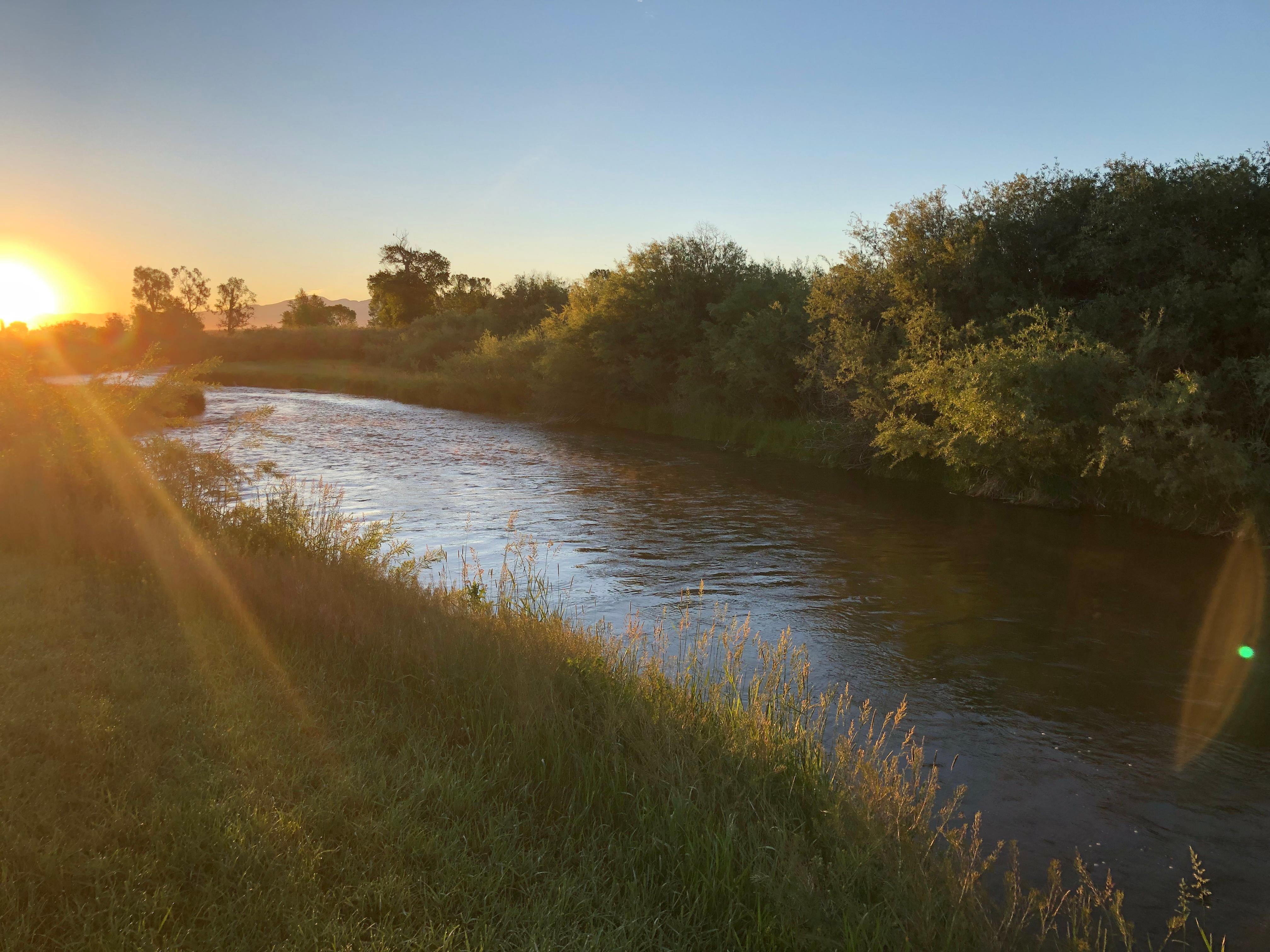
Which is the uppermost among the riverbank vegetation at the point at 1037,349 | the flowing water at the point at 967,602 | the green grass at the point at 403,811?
the riverbank vegetation at the point at 1037,349

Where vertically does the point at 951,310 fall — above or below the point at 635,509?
above

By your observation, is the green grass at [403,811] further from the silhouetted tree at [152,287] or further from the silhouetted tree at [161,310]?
the silhouetted tree at [152,287]

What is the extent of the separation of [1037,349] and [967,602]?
29.0 ft

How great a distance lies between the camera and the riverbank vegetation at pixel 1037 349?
18.8 metres

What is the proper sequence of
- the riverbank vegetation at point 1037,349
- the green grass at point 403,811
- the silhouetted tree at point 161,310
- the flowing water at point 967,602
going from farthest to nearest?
the silhouetted tree at point 161,310, the riverbank vegetation at point 1037,349, the flowing water at point 967,602, the green grass at point 403,811

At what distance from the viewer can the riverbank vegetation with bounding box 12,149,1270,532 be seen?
1884cm

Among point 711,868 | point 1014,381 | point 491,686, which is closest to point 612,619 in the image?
point 491,686

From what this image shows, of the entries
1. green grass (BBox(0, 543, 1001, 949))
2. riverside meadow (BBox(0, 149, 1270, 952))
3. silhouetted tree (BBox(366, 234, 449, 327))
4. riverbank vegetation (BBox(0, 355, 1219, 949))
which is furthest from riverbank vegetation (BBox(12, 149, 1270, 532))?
silhouetted tree (BBox(366, 234, 449, 327))

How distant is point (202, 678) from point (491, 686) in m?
2.28

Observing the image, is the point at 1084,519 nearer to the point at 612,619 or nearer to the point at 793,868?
the point at 612,619

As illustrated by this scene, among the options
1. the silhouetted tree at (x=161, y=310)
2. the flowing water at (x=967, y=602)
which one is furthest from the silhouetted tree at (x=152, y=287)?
the flowing water at (x=967, y=602)

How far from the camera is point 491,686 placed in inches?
266

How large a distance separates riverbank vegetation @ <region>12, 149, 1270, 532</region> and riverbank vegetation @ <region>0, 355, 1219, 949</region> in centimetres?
1362

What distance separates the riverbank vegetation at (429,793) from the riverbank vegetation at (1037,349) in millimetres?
13620
